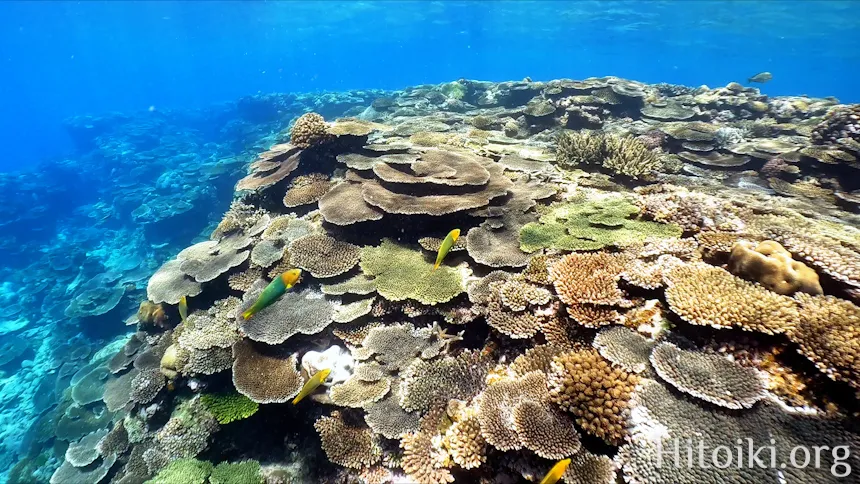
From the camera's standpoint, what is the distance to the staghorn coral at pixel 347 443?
167 inches

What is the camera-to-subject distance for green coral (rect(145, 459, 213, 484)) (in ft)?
15.7

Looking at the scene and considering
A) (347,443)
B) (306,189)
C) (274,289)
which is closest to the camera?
(274,289)

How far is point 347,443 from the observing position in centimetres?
436

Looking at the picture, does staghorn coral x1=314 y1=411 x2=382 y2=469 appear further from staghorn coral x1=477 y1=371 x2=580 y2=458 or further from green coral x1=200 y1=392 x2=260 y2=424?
staghorn coral x1=477 y1=371 x2=580 y2=458

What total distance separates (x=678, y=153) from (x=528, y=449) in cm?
960

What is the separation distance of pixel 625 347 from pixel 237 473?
502 centimetres

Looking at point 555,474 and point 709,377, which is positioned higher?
point 709,377

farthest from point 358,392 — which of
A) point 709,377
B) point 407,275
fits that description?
point 709,377

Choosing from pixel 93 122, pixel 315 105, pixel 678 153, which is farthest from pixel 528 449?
pixel 93 122

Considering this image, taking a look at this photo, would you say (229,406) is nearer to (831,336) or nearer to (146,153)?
(831,336)

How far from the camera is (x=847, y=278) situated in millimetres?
3557

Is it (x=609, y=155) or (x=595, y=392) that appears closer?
(x=595, y=392)

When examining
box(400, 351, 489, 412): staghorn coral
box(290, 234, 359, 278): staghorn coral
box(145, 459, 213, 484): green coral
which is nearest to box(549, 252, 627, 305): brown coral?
box(400, 351, 489, 412): staghorn coral

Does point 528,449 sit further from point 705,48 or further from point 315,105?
point 705,48
